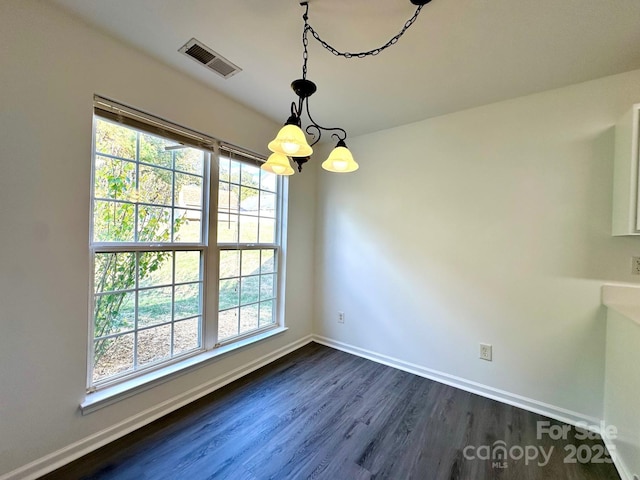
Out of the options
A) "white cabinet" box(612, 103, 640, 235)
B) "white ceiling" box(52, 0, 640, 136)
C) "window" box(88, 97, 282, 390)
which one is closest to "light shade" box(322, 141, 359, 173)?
"white ceiling" box(52, 0, 640, 136)

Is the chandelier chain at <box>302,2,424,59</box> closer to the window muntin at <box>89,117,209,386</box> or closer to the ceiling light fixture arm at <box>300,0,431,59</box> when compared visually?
the ceiling light fixture arm at <box>300,0,431,59</box>

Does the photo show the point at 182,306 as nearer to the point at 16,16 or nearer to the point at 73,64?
the point at 73,64

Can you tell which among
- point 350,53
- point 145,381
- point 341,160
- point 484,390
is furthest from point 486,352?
point 145,381

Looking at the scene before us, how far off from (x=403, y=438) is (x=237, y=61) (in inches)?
114

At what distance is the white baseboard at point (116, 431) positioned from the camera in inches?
54.8

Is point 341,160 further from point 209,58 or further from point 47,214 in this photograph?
point 47,214

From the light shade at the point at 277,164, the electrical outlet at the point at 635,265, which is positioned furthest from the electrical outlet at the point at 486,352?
the light shade at the point at 277,164

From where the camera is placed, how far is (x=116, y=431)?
1688 millimetres

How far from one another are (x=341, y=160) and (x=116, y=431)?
2.27 meters

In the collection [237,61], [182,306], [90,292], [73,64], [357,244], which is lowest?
[182,306]

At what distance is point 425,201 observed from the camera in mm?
2596

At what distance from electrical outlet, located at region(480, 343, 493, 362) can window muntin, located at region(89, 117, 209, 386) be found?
2480 mm

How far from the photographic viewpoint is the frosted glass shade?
4.83 ft

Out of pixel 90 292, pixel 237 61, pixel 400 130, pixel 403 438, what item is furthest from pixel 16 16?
pixel 403 438
